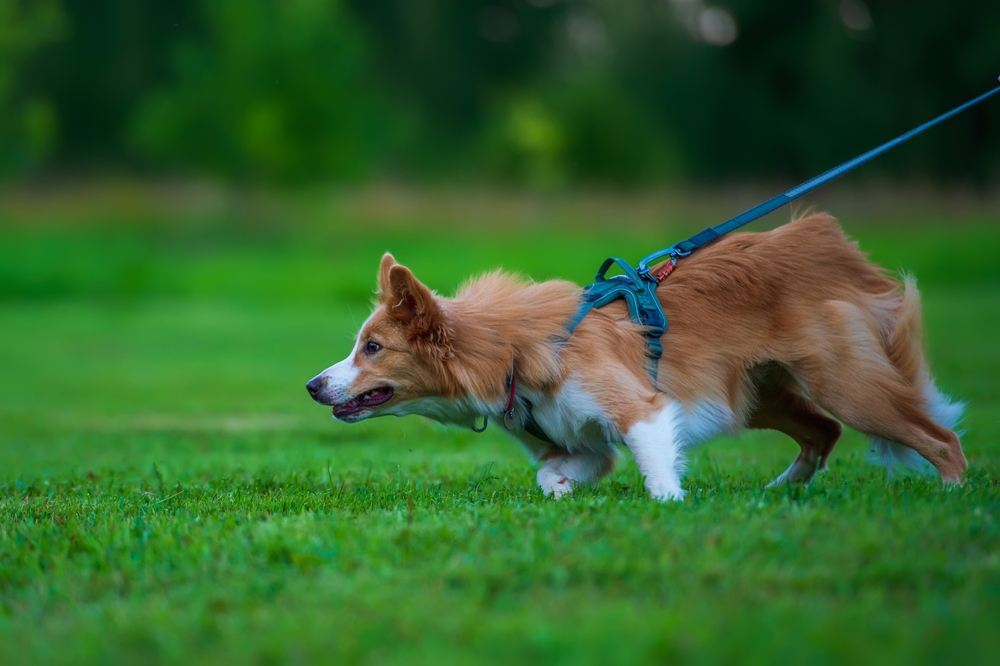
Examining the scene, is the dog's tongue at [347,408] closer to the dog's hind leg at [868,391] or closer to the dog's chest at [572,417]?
the dog's chest at [572,417]

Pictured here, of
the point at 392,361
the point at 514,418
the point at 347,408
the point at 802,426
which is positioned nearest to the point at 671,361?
the point at 514,418

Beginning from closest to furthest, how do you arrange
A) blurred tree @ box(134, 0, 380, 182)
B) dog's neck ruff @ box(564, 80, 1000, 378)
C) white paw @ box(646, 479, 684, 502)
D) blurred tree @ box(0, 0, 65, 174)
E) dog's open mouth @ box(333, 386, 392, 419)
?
white paw @ box(646, 479, 684, 502) < dog's neck ruff @ box(564, 80, 1000, 378) < dog's open mouth @ box(333, 386, 392, 419) < blurred tree @ box(0, 0, 65, 174) < blurred tree @ box(134, 0, 380, 182)

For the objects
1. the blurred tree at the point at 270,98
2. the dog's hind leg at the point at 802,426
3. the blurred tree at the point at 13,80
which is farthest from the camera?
the blurred tree at the point at 270,98

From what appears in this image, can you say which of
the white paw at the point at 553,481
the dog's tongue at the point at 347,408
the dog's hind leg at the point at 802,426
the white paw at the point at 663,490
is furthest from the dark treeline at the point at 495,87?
the white paw at the point at 663,490

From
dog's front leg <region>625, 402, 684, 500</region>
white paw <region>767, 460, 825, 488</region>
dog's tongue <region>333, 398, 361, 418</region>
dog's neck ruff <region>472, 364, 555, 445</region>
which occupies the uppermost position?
dog's tongue <region>333, 398, 361, 418</region>

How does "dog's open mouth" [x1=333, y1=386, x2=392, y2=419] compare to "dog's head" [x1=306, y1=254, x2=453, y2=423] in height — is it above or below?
below

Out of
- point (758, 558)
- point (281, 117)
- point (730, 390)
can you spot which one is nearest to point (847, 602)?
point (758, 558)

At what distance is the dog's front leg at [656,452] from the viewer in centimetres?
546

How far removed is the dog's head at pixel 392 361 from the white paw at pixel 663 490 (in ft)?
4.18

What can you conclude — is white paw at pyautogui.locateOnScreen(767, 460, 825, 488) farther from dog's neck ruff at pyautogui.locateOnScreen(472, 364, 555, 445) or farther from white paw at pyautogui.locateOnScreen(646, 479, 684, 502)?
dog's neck ruff at pyautogui.locateOnScreen(472, 364, 555, 445)

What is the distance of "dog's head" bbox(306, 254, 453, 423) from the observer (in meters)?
5.78

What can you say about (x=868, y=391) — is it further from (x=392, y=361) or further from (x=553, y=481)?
(x=392, y=361)

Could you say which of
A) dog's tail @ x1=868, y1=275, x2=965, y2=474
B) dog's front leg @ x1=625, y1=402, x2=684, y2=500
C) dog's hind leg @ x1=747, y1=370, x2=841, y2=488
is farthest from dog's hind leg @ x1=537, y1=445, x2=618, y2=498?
dog's tail @ x1=868, y1=275, x2=965, y2=474

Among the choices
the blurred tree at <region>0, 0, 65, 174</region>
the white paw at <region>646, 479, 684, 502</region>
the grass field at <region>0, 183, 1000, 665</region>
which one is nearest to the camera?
the grass field at <region>0, 183, 1000, 665</region>
